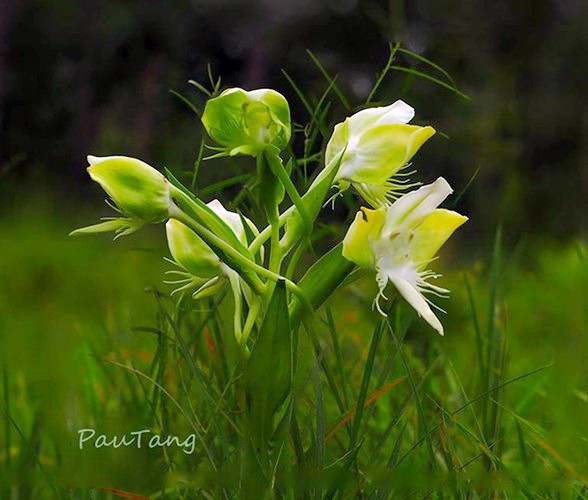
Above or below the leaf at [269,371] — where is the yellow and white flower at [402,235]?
above

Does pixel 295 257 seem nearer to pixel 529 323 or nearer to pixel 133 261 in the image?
pixel 529 323

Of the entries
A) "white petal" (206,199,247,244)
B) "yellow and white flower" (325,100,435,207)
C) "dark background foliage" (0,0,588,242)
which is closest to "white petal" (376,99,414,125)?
"yellow and white flower" (325,100,435,207)

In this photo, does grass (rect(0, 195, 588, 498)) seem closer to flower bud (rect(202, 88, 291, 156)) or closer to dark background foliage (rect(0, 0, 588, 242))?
flower bud (rect(202, 88, 291, 156))

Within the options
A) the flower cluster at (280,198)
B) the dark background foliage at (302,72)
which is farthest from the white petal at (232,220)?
the dark background foliage at (302,72)

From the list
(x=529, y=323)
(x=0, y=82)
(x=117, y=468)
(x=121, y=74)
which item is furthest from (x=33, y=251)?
(x=117, y=468)

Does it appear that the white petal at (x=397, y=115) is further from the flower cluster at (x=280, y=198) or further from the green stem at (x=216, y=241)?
the green stem at (x=216, y=241)

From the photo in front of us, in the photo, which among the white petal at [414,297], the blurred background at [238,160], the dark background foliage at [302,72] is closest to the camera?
the white petal at [414,297]

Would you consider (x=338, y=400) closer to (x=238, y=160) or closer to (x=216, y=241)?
(x=216, y=241)
